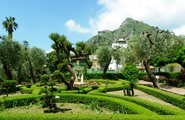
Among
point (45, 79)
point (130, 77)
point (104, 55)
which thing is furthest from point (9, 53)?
point (104, 55)

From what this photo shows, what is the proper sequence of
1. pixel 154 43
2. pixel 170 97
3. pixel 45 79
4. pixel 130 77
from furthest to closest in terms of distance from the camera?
pixel 154 43 → pixel 130 77 → pixel 170 97 → pixel 45 79

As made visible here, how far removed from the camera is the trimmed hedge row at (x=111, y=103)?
14.6 metres

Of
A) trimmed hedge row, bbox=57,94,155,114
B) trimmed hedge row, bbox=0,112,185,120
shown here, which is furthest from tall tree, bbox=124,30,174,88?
trimmed hedge row, bbox=0,112,185,120

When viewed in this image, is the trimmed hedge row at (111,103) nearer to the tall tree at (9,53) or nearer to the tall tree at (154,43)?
the tall tree at (9,53)

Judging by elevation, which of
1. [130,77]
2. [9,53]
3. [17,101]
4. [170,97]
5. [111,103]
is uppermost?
[9,53]

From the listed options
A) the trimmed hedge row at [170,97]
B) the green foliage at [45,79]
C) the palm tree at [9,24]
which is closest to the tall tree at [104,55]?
the palm tree at [9,24]

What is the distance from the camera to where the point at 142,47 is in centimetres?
4062

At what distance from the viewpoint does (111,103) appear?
18.4 meters

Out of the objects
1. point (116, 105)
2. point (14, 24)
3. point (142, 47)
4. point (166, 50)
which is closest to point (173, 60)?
point (166, 50)

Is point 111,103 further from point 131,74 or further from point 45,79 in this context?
point 131,74

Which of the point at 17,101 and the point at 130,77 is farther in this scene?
the point at 130,77

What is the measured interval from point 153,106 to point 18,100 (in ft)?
31.3

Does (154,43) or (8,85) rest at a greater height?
(154,43)

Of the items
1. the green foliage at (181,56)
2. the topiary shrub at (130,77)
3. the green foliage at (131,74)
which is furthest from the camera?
the green foliage at (181,56)
